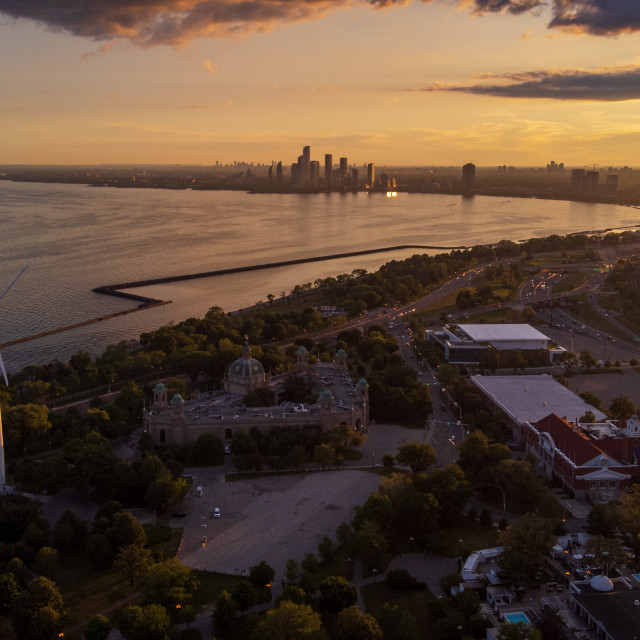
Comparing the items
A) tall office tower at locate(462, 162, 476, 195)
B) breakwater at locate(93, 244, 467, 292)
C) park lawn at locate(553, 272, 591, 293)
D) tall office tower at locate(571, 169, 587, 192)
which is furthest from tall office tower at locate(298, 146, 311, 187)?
park lawn at locate(553, 272, 591, 293)

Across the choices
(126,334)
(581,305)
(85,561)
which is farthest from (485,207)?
(85,561)

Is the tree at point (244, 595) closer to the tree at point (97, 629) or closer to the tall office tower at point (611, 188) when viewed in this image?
the tree at point (97, 629)

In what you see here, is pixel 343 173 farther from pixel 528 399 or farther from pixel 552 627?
pixel 552 627

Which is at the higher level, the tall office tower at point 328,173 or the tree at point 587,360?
the tall office tower at point 328,173

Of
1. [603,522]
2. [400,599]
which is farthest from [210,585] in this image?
[603,522]

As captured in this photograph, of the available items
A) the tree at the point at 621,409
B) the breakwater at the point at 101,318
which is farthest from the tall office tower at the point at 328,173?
the tree at the point at 621,409

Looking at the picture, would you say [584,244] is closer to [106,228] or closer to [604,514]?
[106,228]
